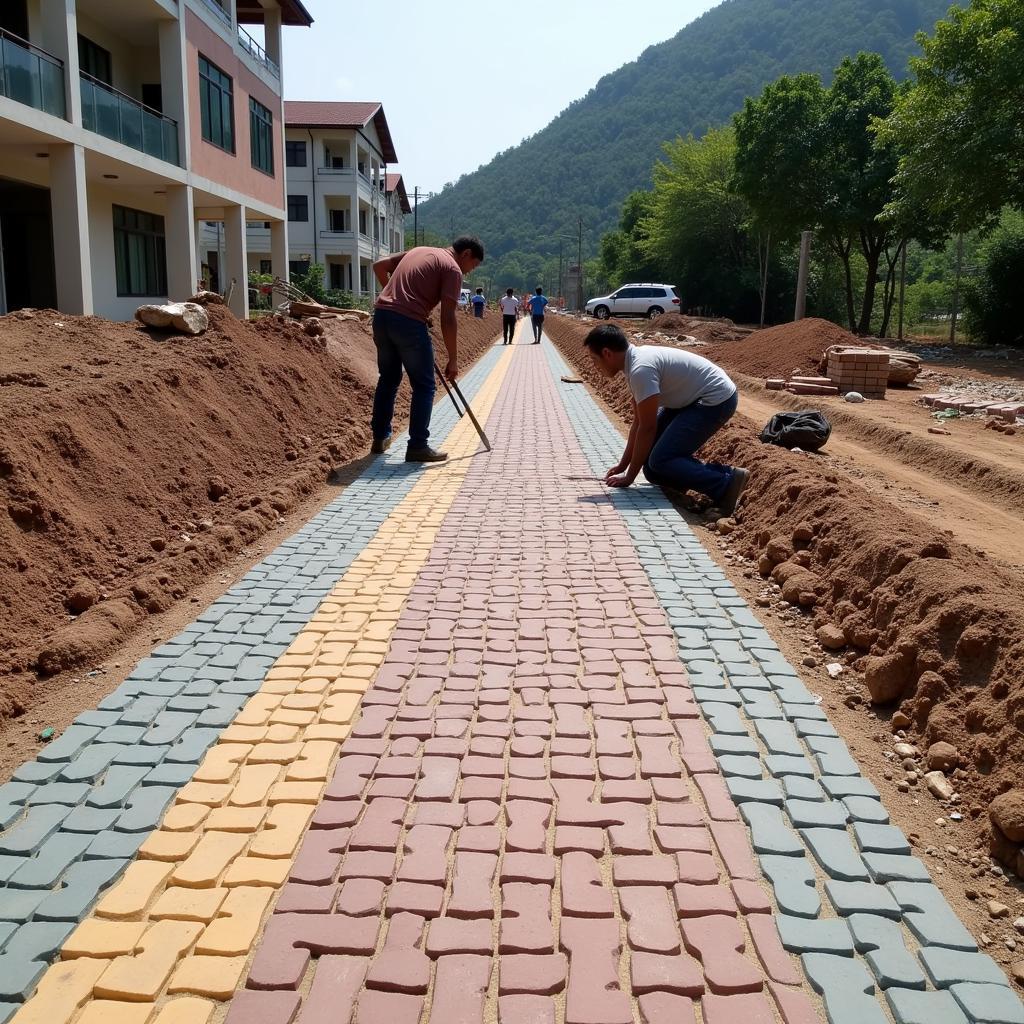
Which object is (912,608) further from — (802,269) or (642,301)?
(642,301)

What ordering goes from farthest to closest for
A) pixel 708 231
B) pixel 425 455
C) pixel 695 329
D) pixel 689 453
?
1. pixel 708 231
2. pixel 695 329
3. pixel 425 455
4. pixel 689 453

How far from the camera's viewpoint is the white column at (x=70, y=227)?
47.2 ft

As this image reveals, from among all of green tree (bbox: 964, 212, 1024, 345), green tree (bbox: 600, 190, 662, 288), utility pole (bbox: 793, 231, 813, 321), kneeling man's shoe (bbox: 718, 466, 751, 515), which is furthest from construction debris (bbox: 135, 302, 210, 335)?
green tree (bbox: 600, 190, 662, 288)

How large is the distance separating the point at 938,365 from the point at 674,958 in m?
18.7

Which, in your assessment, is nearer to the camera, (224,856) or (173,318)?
(224,856)

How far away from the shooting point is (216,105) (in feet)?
67.9

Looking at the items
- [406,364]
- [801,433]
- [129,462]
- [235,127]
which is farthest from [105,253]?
[801,433]

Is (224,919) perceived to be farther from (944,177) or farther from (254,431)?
(944,177)

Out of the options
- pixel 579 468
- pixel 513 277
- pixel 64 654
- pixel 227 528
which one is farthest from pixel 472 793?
pixel 513 277

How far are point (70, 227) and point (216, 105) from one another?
7.70m

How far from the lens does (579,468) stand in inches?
342

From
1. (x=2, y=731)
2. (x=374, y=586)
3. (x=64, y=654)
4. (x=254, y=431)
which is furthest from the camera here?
(x=254, y=431)

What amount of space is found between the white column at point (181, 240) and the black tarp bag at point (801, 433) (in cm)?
1382

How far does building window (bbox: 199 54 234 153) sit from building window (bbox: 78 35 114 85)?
70.3 inches
